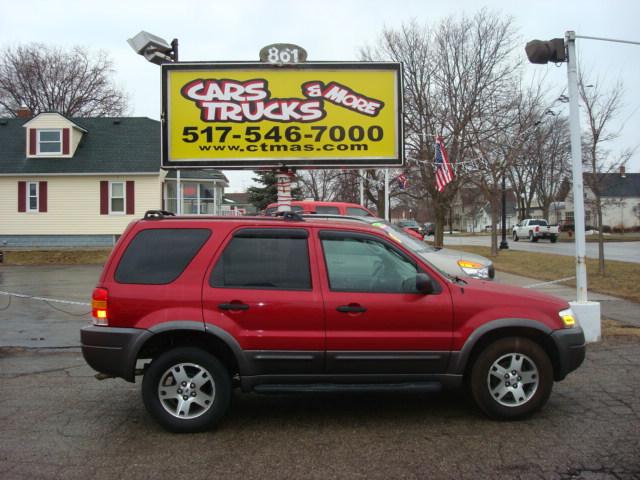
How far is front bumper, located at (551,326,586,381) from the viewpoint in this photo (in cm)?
484

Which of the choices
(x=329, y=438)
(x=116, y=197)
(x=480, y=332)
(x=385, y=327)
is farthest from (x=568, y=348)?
(x=116, y=197)

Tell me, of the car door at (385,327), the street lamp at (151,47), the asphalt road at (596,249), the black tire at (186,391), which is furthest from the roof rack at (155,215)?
the asphalt road at (596,249)

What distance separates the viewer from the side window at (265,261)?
477 cm

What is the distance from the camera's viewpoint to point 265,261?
486 cm

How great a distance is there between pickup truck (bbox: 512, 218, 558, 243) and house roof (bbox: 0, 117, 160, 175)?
2851 cm

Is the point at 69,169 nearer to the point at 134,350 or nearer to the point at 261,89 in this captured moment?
the point at 261,89

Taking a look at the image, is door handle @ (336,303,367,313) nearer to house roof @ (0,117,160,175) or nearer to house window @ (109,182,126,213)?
house roof @ (0,117,160,175)

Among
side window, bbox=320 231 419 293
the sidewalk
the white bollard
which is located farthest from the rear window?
the sidewalk

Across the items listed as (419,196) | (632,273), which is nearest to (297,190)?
(419,196)

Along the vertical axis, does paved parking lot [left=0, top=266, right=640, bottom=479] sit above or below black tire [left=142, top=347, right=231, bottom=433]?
below

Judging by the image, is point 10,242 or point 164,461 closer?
point 164,461

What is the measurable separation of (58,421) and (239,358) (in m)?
1.87

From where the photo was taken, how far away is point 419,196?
106ft

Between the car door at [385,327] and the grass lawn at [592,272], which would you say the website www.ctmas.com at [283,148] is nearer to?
the car door at [385,327]
